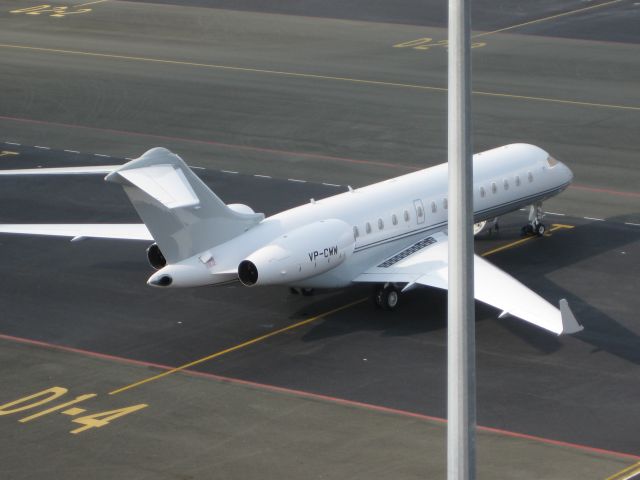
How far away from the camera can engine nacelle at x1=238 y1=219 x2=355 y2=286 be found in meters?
35.2

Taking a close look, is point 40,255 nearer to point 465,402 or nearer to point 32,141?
point 32,141

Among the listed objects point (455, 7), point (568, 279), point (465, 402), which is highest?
point (455, 7)

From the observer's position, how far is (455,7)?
16641 millimetres

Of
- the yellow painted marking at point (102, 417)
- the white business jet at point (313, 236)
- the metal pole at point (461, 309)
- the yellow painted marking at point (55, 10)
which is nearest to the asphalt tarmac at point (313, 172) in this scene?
the yellow painted marking at point (55, 10)

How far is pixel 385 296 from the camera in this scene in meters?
38.7

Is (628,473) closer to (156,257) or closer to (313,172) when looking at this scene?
(156,257)

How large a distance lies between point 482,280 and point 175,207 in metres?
8.27

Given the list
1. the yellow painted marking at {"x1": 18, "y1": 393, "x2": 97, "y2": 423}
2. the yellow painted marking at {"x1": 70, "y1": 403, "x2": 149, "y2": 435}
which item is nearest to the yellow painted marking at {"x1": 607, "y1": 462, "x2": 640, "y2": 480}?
the yellow painted marking at {"x1": 70, "y1": 403, "x2": 149, "y2": 435}

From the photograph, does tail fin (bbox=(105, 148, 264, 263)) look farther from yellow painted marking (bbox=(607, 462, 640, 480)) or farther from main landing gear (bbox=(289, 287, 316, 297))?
yellow painted marking (bbox=(607, 462, 640, 480))

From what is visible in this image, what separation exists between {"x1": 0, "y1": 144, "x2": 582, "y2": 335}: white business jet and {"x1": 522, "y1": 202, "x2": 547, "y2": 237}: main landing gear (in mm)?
2504

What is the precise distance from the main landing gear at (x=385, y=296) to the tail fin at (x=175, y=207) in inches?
168

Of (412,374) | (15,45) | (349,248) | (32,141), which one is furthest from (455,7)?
(15,45)

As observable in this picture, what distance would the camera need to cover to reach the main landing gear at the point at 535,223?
4562 cm

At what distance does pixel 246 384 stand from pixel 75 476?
6.16 m
